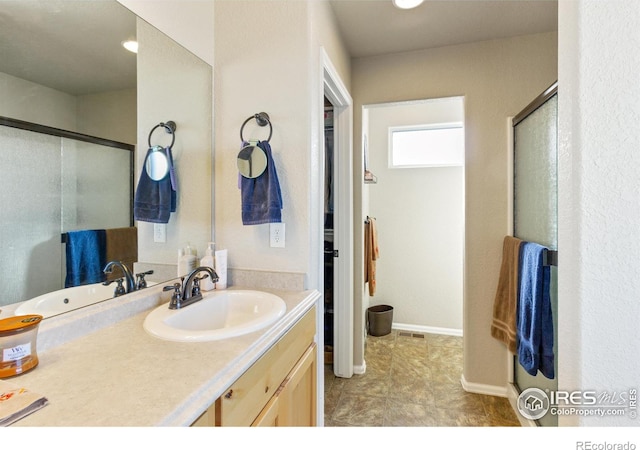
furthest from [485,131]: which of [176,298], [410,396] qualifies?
[176,298]

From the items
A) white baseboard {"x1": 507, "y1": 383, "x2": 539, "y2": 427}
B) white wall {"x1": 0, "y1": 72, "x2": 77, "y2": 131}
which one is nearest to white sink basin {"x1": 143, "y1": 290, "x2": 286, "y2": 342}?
white wall {"x1": 0, "y1": 72, "x2": 77, "y2": 131}

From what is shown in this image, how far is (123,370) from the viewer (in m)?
0.68

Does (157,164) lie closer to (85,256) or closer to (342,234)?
(85,256)

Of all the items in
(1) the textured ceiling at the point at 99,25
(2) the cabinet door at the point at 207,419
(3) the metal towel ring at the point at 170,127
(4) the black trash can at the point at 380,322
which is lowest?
(4) the black trash can at the point at 380,322

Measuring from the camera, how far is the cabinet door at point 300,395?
1.00 m

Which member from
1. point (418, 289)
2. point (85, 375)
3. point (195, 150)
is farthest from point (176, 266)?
point (418, 289)

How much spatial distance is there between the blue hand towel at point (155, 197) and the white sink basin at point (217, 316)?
38 cm

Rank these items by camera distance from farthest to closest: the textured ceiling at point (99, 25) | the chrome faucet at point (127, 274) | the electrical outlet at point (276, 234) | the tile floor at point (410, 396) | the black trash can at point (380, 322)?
the black trash can at point (380, 322) < the tile floor at point (410, 396) < the electrical outlet at point (276, 234) < the chrome faucet at point (127, 274) < the textured ceiling at point (99, 25)

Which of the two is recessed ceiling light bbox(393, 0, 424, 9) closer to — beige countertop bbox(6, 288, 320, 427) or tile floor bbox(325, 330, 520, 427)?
beige countertop bbox(6, 288, 320, 427)

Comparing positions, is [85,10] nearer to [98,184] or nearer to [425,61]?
[98,184]

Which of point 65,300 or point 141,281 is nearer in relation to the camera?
point 65,300

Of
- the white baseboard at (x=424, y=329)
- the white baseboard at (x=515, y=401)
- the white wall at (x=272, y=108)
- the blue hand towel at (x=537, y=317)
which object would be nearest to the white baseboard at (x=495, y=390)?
the white baseboard at (x=515, y=401)

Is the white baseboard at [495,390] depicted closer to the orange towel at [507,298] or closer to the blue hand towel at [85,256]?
the orange towel at [507,298]

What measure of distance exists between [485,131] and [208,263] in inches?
77.2
